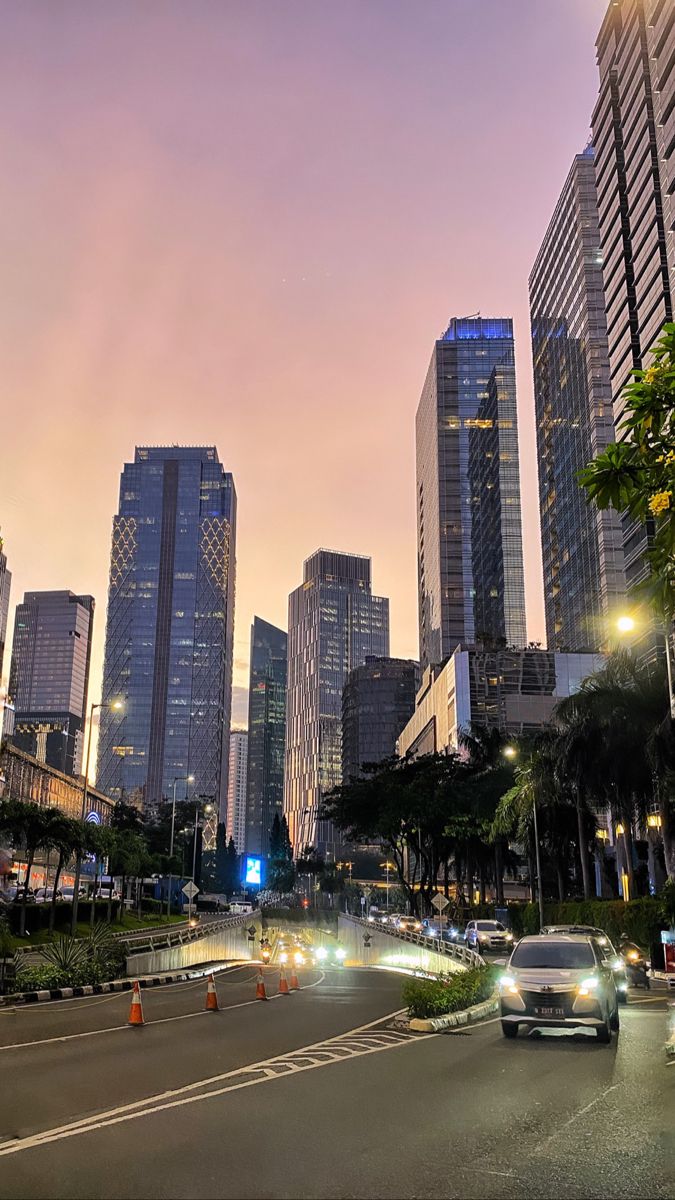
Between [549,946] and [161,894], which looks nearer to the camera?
[549,946]

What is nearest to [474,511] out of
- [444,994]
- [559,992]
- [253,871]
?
[253,871]

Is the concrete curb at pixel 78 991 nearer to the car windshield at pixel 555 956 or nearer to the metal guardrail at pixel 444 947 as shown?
the metal guardrail at pixel 444 947

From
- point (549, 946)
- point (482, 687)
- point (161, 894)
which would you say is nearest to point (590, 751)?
point (549, 946)

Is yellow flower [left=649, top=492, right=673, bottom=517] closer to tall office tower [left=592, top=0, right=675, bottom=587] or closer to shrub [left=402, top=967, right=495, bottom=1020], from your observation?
shrub [left=402, top=967, right=495, bottom=1020]

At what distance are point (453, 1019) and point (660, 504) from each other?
1427 cm

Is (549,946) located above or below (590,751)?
below

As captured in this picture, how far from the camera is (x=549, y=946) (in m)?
17.5

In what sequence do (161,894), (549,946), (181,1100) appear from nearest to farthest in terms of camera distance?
1. (181,1100)
2. (549,946)
3. (161,894)

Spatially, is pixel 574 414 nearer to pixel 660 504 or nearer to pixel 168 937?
pixel 168 937

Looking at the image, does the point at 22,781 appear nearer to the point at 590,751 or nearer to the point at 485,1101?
the point at 590,751

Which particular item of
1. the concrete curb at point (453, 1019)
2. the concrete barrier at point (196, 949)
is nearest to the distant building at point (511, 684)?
the concrete barrier at point (196, 949)

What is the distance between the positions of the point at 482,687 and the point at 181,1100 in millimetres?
118396

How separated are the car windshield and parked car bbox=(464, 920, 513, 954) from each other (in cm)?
3072

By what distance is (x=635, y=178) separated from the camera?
5017 inches
